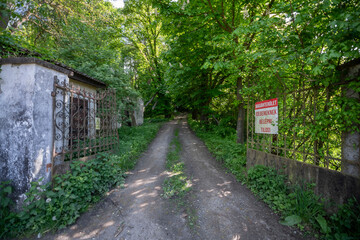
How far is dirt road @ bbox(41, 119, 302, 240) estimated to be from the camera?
2855 millimetres

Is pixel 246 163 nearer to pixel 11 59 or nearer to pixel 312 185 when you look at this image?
pixel 312 185

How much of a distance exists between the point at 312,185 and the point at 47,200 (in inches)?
222

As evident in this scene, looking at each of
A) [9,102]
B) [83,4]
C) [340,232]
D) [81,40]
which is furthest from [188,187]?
[81,40]

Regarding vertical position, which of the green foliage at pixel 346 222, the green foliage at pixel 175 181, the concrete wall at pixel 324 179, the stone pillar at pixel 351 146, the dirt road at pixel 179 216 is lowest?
the dirt road at pixel 179 216

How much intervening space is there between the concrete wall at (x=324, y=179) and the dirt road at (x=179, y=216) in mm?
1048

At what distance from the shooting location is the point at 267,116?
4.68 meters

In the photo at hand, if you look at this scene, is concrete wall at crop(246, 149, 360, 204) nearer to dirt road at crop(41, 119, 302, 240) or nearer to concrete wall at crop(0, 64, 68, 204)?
dirt road at crop(41, 119, 302, 240)

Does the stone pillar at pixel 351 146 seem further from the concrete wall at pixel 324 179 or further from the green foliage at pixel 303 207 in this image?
the green foliage at pixel 303 207

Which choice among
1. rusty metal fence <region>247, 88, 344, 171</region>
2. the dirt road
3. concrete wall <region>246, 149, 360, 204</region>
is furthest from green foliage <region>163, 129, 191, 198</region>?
rusty metal fence <region>247, 88, 344, 171</region>

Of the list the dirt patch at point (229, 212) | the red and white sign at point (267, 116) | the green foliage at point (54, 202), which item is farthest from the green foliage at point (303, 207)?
the green foliage at point (54, 202)

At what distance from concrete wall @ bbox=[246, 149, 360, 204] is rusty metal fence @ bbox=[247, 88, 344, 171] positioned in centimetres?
17

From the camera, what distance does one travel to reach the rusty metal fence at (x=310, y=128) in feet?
10.2

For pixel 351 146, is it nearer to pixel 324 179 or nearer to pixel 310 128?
pixel 310 128

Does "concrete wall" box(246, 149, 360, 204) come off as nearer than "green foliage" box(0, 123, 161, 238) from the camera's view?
Yes
